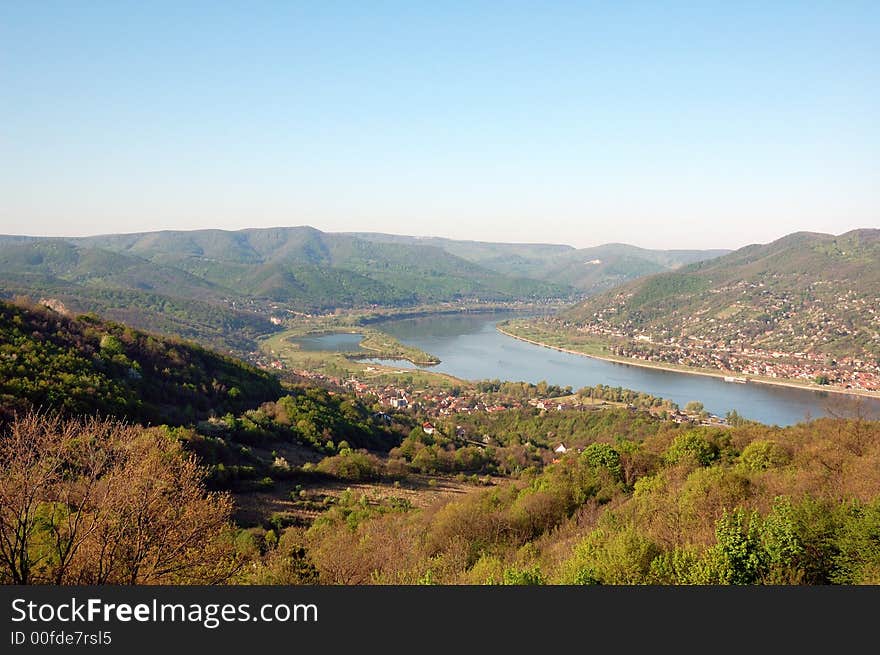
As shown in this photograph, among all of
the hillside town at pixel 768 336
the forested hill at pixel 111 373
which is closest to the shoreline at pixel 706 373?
the hillside town at pixel 768 336

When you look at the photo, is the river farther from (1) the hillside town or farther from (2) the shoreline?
(1) the hillside town

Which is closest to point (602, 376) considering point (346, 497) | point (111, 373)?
point (346, 497)

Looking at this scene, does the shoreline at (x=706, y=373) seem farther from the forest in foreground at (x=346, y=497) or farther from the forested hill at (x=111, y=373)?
the forested hill at (x=111, y=373)

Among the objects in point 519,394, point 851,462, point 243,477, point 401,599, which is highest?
point 401,599

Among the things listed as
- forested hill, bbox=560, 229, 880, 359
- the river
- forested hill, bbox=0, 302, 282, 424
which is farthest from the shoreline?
forested hill, bbox=0, 302, 282, 424

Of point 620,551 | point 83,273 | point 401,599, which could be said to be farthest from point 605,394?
point 83,273

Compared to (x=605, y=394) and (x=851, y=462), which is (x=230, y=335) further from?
(x=851, y=462)
